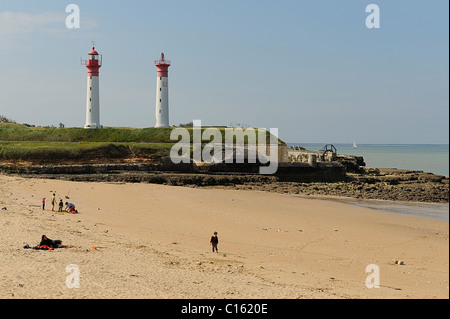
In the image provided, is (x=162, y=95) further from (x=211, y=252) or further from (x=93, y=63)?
(x=211, y=252)

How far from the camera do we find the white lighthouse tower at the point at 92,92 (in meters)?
55.4

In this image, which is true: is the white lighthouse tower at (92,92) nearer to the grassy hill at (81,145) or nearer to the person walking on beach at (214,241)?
the grassy hill at (81,145)

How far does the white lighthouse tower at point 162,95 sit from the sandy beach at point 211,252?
1195 inches

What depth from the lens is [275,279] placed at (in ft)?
38.0

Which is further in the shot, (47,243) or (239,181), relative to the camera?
(239,181)

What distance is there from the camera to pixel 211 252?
14.8 metres

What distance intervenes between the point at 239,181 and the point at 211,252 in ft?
76.5

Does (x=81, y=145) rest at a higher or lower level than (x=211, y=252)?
higher

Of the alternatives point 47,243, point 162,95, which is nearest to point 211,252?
point 47,243

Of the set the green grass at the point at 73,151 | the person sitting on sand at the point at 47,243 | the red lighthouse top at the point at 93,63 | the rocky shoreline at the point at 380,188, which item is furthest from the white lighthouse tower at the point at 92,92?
the person sitting on sand at the point at 47,243

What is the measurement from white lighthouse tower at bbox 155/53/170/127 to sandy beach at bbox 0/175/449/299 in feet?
99.6

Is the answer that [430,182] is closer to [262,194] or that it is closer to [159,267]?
[262,194]

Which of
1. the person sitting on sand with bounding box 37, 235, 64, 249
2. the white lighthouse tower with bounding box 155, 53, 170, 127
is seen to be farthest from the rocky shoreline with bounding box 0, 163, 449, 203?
the person sitting on sand with bounding box 37, 235, 64, 249
